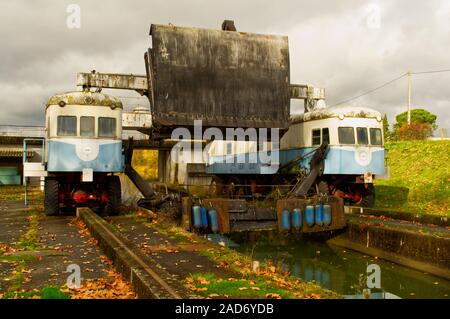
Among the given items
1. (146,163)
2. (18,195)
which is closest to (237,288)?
(18,195)

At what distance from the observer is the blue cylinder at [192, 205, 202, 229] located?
12.0 m

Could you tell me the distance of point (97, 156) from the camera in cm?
1452

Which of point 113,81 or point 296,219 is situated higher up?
point 113,81

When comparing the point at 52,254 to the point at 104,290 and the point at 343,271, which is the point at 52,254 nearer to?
the point at 104,290

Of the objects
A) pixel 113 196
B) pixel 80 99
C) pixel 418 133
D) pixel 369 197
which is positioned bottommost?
pixel 369 197

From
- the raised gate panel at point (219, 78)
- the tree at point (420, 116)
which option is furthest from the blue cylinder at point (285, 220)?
the tree at point (420, 116)

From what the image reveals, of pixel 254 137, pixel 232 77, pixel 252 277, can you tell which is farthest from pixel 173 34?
pixel 252 277

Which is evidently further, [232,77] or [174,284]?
[232,77]

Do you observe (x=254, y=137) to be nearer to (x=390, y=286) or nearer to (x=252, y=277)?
(x=390, y=286)

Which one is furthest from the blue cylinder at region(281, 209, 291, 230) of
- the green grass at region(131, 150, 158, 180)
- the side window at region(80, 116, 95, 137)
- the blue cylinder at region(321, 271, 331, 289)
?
the green grass at region(131, 150, 158, 180)

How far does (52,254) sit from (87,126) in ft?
22.8

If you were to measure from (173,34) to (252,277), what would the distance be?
743 cm

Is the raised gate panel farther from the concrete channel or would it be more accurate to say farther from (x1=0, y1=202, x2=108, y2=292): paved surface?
the concrete channel

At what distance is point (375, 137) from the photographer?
16.7m
